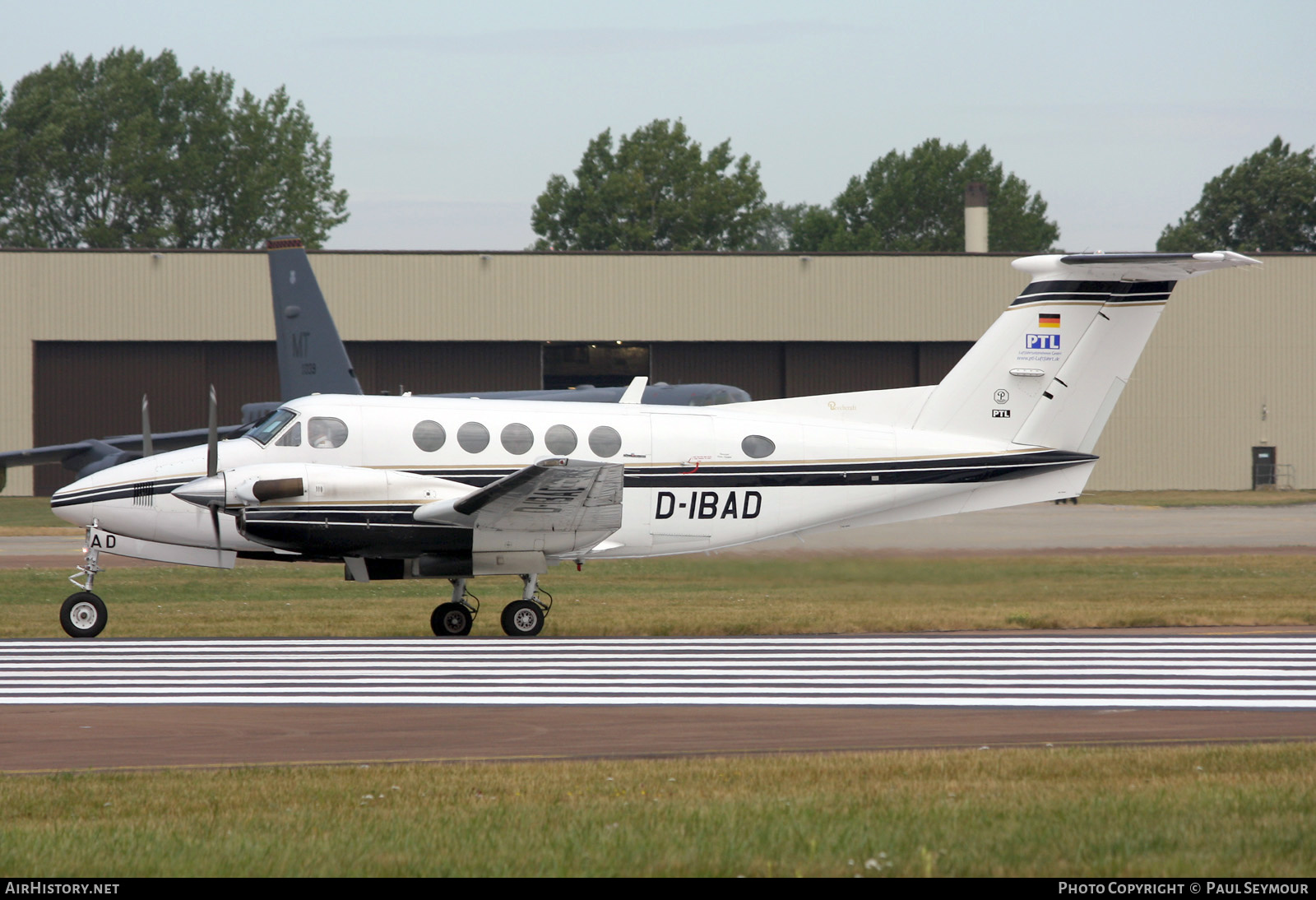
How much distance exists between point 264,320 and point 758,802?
150ft

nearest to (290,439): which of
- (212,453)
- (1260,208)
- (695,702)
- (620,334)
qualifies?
(212,453)

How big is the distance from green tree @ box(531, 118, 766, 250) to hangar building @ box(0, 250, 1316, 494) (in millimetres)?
41837

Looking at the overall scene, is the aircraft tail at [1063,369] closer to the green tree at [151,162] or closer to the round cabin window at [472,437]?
the round cabin window at [472,437]

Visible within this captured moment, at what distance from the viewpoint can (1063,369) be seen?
18.2 m

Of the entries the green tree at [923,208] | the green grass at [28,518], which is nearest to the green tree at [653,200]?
the green tree at [923,208]

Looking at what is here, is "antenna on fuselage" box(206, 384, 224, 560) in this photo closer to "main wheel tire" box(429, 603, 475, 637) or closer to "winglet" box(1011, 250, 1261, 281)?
"main wheel tire" box(429, 603, 475, 637)

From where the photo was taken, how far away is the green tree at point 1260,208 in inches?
3807

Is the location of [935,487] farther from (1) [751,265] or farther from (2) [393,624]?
(1) [751,265]

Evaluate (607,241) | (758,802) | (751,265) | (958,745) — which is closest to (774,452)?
(958,745)

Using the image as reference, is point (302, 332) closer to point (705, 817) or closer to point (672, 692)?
point (672, 692)

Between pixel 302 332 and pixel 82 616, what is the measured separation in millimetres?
17736

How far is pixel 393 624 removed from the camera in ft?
61.6

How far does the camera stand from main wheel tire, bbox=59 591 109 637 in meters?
16.4

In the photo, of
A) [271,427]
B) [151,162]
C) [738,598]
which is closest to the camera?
[271,427]
